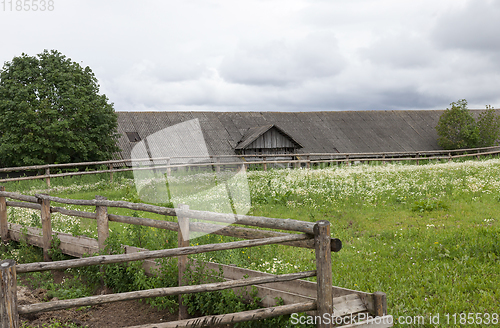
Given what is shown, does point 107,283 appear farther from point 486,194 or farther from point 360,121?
point 360,121

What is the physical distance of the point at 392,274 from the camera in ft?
22.6

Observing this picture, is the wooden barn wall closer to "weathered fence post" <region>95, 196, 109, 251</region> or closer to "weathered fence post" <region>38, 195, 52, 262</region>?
"weathered fence post" <region>38, 195, 52, 262</region>

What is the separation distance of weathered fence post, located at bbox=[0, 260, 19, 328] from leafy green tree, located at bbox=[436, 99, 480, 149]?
4170cm

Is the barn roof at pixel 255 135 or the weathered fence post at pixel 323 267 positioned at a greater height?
the barn roof at pixel 255 135

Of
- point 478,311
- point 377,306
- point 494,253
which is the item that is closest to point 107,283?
point 377,306

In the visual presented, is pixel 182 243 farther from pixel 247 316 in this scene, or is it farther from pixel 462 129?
pixel 462 129

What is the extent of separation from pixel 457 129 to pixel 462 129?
1.36 metres

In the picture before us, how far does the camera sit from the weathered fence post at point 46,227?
8.12 metres

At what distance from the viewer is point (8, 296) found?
4027 mm

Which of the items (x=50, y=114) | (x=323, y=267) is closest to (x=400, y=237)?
(x=323, y=267)

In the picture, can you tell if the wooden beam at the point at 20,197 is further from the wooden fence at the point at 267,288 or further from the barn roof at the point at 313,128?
the barn roof at the point at 313,128

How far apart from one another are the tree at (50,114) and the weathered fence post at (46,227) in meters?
15.5

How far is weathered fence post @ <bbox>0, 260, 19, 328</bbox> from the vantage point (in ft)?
13.1

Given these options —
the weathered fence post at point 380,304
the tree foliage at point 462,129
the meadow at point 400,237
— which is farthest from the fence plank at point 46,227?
the tree foliage at point 462,129
